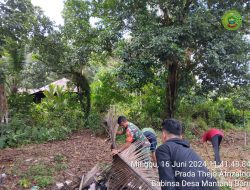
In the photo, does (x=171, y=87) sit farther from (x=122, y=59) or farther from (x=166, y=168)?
(x=166, y=168)

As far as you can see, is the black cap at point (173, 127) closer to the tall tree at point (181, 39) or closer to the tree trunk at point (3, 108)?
the tall tree at point (181, 39)

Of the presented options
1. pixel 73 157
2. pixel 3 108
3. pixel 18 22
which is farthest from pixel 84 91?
pixel 18 22

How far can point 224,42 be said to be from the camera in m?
8.11

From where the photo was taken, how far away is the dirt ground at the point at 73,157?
17.5 ft

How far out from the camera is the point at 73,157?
6898 mm

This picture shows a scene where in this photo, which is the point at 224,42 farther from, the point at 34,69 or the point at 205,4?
the point at 34,69

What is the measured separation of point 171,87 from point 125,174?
7.49 metres

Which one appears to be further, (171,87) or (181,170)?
(171,87)

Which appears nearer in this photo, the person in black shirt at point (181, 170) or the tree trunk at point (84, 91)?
the person in black shirt at point (181, 170)

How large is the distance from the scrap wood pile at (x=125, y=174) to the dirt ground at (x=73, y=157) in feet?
3.58

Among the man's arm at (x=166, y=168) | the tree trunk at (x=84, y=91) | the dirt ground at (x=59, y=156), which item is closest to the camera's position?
the man's arm at (x=166, y=168)

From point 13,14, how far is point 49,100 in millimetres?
6562

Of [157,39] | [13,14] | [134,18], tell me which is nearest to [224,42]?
[157,39]

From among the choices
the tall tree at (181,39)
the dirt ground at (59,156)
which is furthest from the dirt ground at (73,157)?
the tall tree at (181,39)
